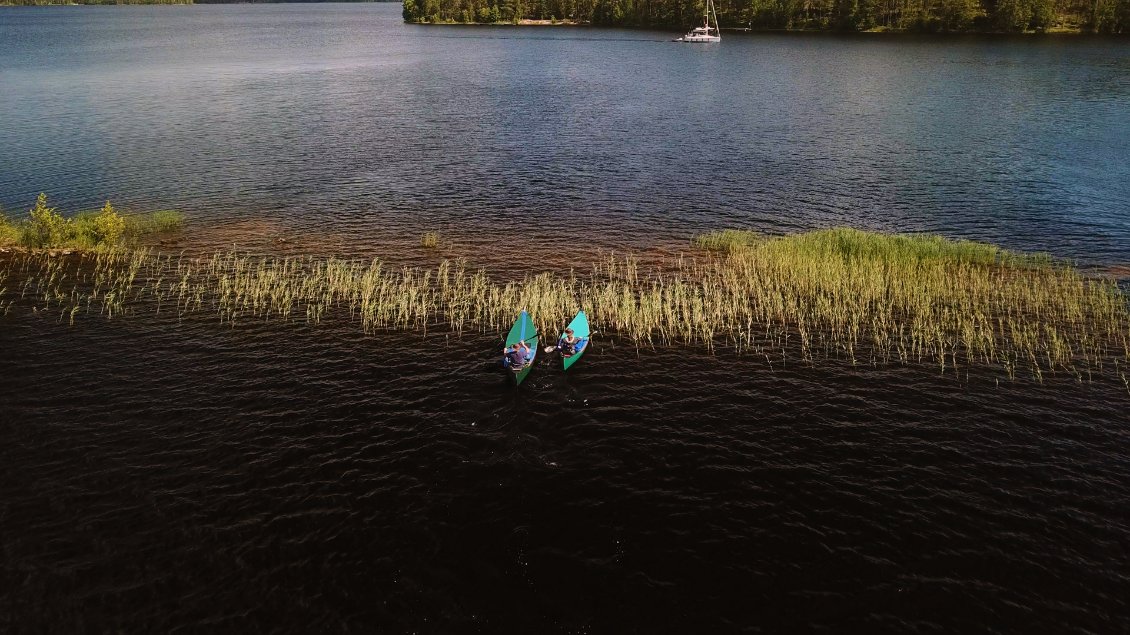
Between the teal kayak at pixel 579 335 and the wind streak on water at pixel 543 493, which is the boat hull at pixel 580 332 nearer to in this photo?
the teal kayak at pixel 579 335

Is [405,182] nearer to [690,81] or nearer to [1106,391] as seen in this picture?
[1106,391]

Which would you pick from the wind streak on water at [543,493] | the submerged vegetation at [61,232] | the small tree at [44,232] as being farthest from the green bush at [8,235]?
the wind streak on water at [543,493]

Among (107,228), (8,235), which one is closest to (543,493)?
(107,228)

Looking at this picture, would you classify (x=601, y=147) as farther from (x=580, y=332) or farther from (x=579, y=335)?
(x=579, y=335)

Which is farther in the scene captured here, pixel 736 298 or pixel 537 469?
pixel 736 298

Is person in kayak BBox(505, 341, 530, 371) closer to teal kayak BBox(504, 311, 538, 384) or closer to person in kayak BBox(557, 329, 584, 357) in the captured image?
teal kayak BBox(504, 311, 538, 384)

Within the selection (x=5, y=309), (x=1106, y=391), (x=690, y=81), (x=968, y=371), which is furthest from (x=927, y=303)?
(x=690, y=81)
